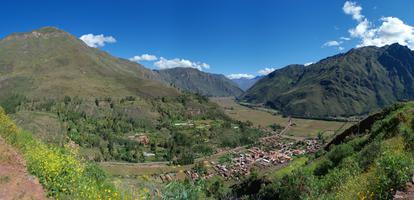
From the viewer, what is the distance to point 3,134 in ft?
48.3

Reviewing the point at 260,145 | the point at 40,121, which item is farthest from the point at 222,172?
the point at 40,121

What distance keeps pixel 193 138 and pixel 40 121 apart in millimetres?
69932

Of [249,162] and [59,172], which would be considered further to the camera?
[249,162]

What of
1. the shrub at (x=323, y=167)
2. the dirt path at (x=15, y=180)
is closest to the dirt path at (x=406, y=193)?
the dirt path at (x=15, y=180)

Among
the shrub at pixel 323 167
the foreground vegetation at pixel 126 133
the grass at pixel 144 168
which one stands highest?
the shrub at pixel 323 167

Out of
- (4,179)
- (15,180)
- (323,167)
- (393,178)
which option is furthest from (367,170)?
(4,179)

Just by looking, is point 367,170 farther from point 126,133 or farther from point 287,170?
point 126,133

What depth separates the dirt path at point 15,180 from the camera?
11.0 m

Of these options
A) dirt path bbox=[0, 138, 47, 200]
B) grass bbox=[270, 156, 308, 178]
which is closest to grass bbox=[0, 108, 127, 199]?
dirt path bbox=[0, 138, 47, 200]

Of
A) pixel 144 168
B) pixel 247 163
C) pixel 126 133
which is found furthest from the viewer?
pixel 126 133

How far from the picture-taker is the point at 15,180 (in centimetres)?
1177

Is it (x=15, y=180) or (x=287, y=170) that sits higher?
(x=15, y=180)

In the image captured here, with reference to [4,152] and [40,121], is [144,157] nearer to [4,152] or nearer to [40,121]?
[40,121]

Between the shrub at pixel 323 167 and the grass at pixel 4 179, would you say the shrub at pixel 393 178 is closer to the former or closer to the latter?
the grass at pixel 4 179
